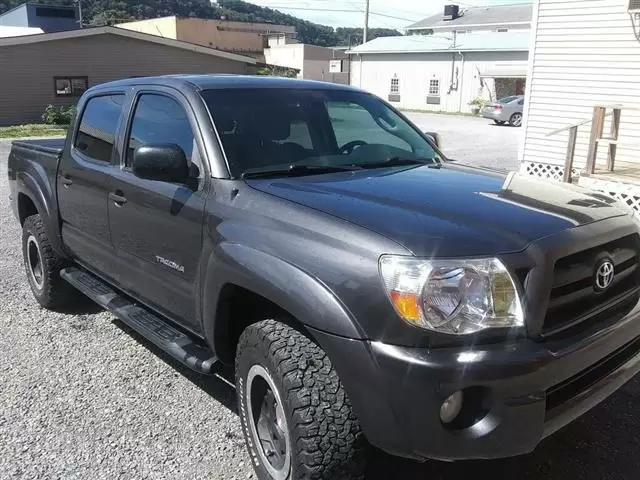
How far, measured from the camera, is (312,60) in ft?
166

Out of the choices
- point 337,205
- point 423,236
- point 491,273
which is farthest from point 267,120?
point 491,273

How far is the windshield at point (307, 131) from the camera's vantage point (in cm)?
343

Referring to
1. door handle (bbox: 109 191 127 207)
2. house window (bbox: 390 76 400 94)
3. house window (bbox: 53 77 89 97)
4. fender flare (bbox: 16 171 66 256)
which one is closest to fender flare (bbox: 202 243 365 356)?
door handle (bbox: 109 191 127 207)

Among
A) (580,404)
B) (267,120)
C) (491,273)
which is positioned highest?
(267,120)

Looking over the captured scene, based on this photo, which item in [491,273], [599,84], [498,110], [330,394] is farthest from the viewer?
[498,110]

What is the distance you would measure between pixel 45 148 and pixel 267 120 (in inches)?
98.6

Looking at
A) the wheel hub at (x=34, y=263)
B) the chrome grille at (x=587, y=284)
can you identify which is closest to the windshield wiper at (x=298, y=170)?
the chrome grille at (x=587, y=284)

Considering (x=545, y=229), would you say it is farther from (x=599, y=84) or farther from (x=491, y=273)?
(x=599, y=84)

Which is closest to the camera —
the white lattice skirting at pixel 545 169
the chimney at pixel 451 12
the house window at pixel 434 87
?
the white lattice skirting at pixel 545 169

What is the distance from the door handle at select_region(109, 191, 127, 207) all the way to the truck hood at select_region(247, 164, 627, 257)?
1.09 meters

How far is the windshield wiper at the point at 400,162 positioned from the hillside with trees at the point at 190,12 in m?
70.4

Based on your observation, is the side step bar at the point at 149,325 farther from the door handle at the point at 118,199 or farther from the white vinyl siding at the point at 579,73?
the white vinyl siding at the point at 579,73

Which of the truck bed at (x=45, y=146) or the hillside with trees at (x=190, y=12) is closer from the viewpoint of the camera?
the truck bed at (x=45, y=146)

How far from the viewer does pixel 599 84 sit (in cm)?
1160
